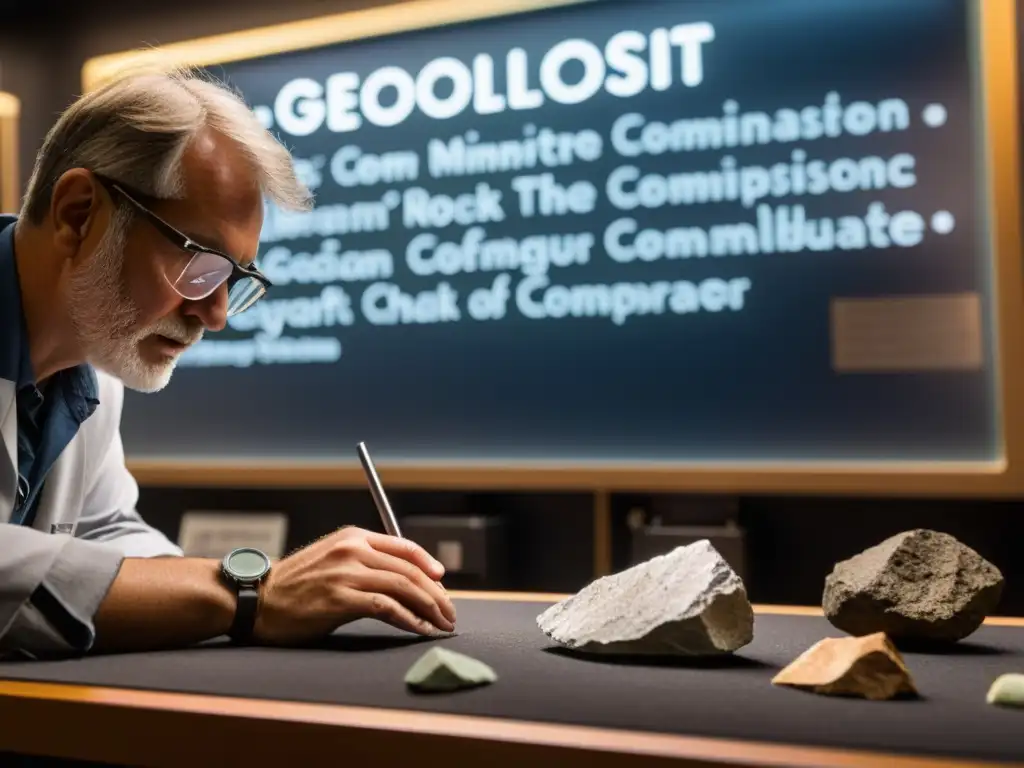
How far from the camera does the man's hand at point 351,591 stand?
983mm

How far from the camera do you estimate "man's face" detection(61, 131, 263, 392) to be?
1.22m

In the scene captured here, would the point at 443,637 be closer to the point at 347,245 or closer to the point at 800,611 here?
the point at 800,611

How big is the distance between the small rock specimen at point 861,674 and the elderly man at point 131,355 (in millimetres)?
383

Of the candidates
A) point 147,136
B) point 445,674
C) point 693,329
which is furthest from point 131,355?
point 693,329

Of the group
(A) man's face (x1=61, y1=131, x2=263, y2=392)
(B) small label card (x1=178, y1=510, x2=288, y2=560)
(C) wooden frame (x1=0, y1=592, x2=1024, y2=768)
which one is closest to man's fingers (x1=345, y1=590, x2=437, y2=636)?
(C) wooden frame (x1=0, y1=592, x2=1024, y2=768)

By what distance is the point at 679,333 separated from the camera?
2.07m

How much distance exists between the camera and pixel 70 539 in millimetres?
988

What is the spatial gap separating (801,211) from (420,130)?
87 cm

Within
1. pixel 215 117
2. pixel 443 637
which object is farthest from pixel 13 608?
pixel 215 117

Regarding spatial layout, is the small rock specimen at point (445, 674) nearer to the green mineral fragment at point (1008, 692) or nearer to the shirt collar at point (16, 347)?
the green mineral fragment at point (1008, 692)

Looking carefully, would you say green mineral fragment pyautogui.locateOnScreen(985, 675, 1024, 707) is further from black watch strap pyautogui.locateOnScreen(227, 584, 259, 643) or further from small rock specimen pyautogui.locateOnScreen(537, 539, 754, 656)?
black watch strap pyautogui.locateOnScreen(227, 584, 259, 643)

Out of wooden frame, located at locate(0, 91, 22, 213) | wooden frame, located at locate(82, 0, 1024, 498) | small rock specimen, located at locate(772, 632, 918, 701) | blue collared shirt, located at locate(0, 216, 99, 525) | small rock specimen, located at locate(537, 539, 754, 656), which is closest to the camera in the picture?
small rock specimen, located at locate(772, 632, 918, 701)

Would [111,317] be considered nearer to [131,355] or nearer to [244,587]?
[131,355]

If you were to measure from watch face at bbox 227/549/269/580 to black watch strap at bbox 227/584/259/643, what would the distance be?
0.07ft
